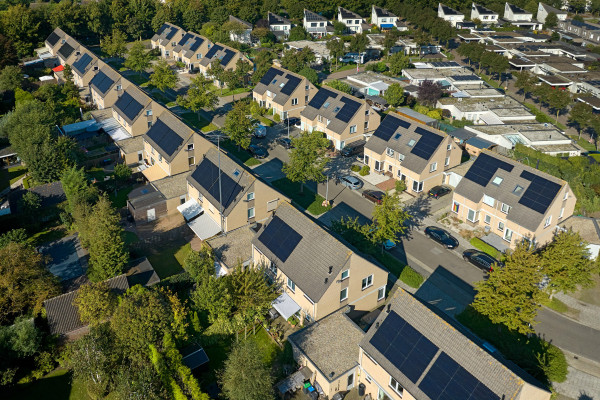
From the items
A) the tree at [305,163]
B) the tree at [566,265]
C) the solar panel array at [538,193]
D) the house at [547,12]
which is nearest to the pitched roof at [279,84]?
the tree at [305,163]

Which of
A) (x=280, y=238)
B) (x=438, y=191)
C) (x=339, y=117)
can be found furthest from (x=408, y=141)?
(x=280, y=238)

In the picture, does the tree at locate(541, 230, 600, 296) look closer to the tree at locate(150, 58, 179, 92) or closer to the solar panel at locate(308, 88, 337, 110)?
the solar panel at locate(308, 88, 337, 110)

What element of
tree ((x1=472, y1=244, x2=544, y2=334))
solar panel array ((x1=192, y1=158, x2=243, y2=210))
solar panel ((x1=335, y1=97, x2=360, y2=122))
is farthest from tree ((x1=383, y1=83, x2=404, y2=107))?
tree ((x1=472, y1=244, x2=544, y2=334))

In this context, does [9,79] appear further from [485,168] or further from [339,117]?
[485,168]

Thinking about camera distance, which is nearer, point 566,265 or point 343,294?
point 343,294

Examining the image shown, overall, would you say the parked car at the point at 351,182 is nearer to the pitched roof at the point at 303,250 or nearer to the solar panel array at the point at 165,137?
the pitched roof at the point at 303,250
